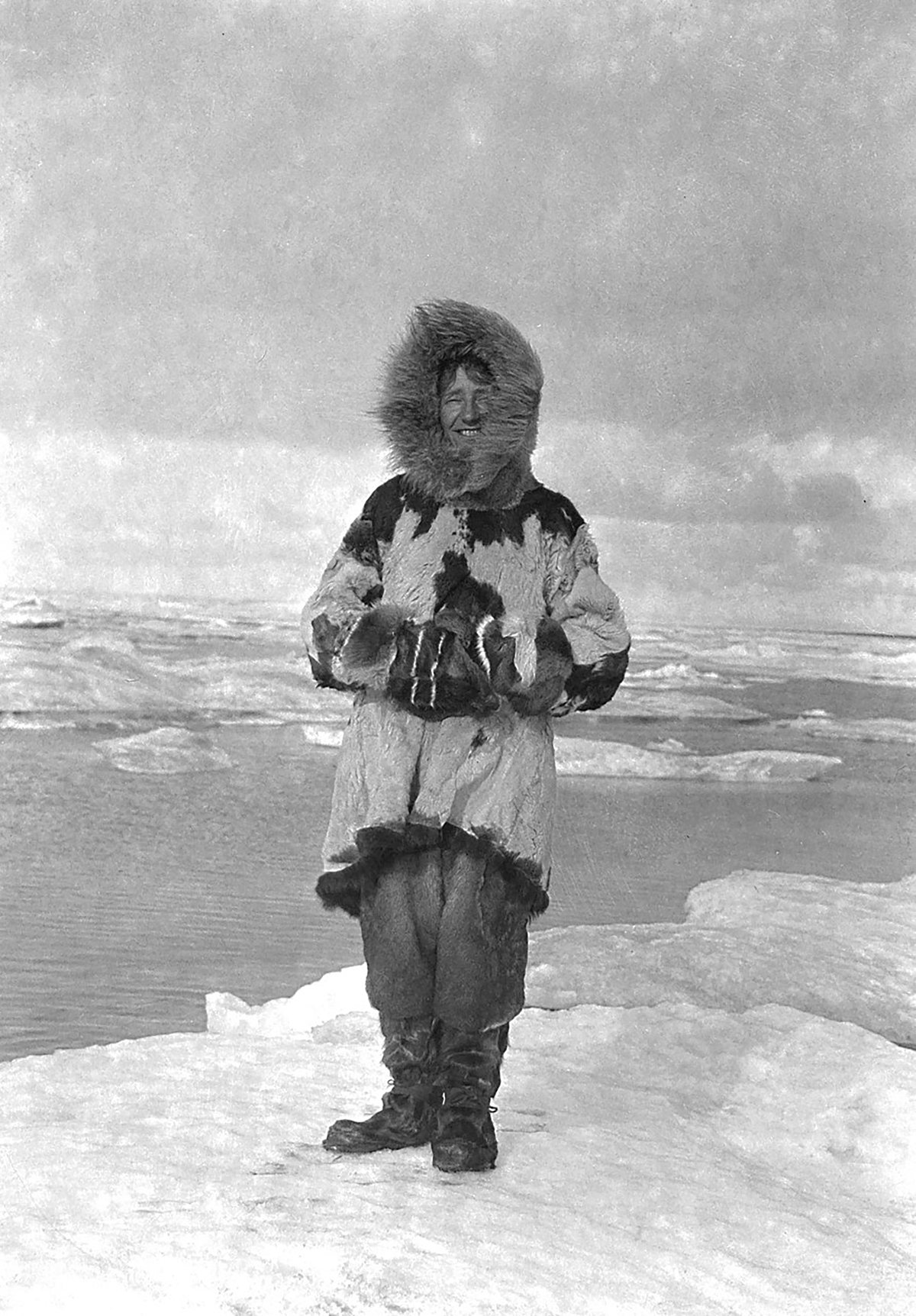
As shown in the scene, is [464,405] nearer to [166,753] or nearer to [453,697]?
[453,697]

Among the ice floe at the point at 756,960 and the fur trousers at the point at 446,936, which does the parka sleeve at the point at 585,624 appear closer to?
the fur trousers at the point at 446,936

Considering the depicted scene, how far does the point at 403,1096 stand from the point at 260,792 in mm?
1878

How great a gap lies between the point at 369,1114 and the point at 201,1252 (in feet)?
1.80

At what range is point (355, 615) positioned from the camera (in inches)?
72.1

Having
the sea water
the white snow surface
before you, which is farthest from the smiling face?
the white snow surface

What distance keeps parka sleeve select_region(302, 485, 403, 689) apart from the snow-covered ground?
68 centimetres

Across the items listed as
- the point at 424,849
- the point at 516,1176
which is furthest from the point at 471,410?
the point at 516,1176

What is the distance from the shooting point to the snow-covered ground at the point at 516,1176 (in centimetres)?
149

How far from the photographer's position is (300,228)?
366cm

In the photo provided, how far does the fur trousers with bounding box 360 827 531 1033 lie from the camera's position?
1.80 meters

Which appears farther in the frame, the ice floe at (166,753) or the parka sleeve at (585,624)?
the ice floe at (166,753)

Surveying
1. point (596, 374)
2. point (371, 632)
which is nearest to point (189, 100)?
point (596, 374)

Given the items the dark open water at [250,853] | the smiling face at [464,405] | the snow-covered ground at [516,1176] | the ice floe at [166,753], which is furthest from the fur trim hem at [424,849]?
the ice floe at [166,753]

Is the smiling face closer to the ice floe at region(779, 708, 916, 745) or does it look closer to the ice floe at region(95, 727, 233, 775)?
the ice floe at region(95, 727, 233, 775)
